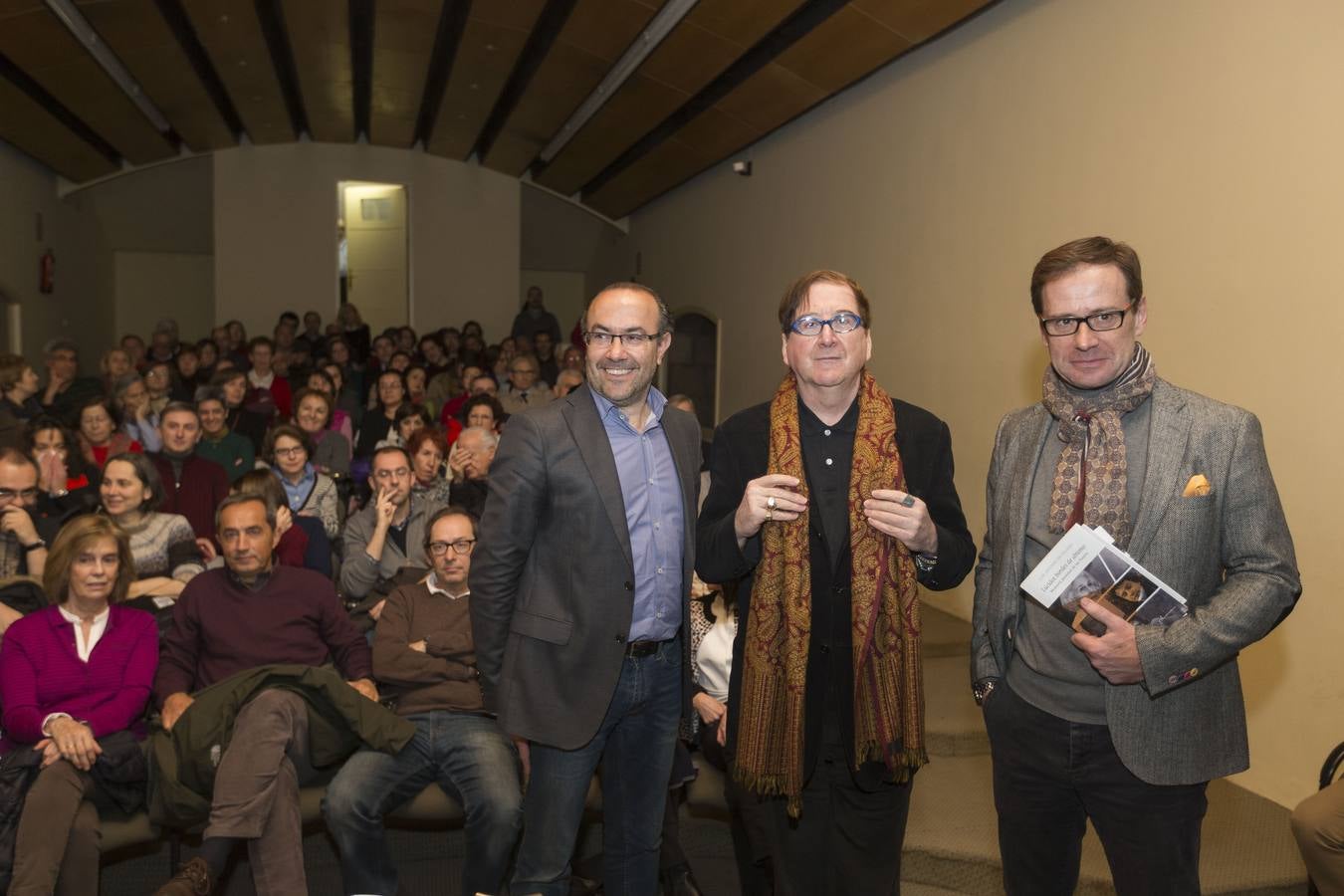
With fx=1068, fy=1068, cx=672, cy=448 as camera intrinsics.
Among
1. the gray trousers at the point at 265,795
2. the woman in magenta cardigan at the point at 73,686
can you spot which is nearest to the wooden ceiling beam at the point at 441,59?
the woman in magenta cardigan at the point at 73,686

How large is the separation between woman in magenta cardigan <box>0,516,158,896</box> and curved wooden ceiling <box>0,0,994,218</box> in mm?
4486

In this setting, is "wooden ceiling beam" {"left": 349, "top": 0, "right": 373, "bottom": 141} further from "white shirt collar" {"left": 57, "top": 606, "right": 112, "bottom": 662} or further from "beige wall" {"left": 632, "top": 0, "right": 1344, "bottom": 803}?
"white shirt collar" {"left": 57, "top": 606, "right": 112, "bottom": 662}

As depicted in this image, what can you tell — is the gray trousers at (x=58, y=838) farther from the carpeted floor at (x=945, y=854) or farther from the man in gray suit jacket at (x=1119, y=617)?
the man in gray suit jacket at (x=1119, y=617)

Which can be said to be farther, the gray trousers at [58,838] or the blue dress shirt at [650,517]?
the gray trousers at [58,838]

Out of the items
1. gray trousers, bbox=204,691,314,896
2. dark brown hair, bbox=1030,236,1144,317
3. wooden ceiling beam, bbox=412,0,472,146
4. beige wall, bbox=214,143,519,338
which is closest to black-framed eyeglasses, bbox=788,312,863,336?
dark brown hair, bbox=1030,236,1144,317

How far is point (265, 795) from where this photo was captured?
2781mm

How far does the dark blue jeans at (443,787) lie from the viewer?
2.84m

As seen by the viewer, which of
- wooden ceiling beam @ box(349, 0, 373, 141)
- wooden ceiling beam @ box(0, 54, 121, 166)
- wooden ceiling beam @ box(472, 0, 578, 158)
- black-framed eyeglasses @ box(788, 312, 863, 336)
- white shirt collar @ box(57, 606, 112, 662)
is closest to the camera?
black-framed eyeglasses @ box(788, 312, 863, 336)

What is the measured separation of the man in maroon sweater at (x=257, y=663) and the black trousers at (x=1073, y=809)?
1.84m

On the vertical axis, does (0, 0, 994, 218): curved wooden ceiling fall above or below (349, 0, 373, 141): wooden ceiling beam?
below

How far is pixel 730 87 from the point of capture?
785 centimetres

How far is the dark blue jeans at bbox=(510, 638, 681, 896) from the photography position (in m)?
2.20

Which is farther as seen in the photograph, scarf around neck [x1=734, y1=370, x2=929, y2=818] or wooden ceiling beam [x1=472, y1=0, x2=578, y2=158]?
wooden ceiling beam [x1=472, y1=0, x2=578, y2=158]

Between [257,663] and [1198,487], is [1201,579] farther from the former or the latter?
[257,663]
